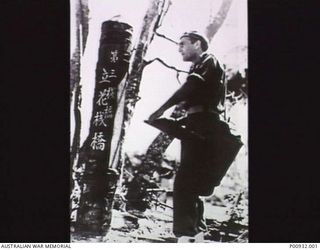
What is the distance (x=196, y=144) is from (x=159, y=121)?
0.44 feet

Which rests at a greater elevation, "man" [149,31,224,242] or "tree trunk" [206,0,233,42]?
"tree trunk" [206,0,233,42]

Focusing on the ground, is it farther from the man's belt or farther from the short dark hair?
the short dark hair

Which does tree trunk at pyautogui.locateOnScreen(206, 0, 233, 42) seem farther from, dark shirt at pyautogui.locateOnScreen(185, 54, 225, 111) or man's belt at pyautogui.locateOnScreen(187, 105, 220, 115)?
man's belt at pyautogui.locateOnScreen(187, 105, 220, 115)

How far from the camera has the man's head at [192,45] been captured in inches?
55.0

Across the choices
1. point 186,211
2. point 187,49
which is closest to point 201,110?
point 187,49

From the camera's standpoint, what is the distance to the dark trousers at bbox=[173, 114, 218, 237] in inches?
54.6

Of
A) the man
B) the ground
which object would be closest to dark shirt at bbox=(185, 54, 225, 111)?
the man

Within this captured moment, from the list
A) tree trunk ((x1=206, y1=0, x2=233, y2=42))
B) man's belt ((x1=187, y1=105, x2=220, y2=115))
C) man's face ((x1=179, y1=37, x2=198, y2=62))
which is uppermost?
tree trunk ((x1=206, y1=0, x2=233, y2=42))

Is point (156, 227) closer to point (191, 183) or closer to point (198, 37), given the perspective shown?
point (191, 183)
